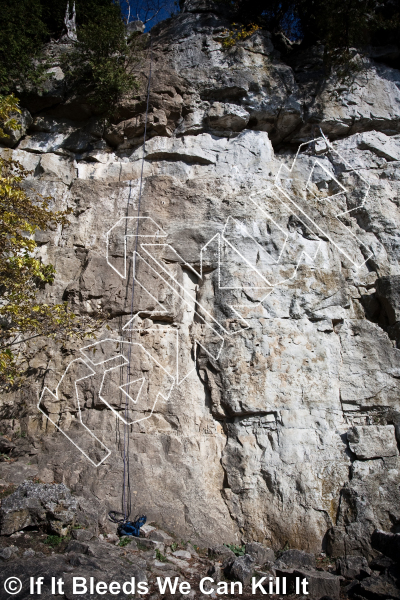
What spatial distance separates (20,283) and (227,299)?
10.7 ft

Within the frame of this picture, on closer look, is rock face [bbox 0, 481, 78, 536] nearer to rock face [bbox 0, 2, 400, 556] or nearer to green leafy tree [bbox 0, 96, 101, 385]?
rock face [bbox 0, 2, 400, 556]

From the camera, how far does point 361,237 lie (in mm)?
8477

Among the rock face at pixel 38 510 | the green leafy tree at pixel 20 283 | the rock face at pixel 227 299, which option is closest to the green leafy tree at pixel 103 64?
the rock face at pixel 227 299

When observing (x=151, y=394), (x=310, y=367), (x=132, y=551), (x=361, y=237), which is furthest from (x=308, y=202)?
(x=132, y=551)

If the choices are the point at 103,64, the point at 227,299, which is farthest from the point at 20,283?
the point at 103,64

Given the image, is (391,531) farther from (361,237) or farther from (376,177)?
(376,177)

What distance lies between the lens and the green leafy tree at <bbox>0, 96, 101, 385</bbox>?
19.7 feet

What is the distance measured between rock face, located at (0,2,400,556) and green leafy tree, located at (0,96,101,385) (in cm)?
37

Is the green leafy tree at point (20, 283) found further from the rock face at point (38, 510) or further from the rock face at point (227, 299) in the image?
the rock face at point (38, 510)

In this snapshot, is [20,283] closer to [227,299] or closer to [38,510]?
[38,510]

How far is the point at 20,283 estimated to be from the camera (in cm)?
634

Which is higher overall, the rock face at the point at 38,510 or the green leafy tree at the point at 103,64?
the green leafy tree at the point at 103,64

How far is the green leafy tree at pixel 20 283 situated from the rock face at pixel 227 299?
368 millimetres

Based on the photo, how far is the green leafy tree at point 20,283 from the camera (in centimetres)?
602
